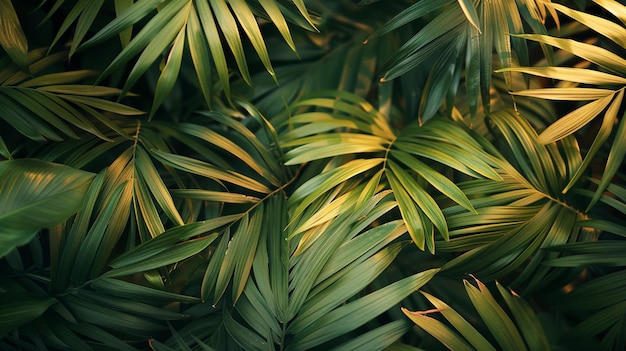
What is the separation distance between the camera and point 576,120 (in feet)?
2.60

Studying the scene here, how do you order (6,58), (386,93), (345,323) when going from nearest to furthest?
1. (345,323)
2. (6,58)
3. (386,93)

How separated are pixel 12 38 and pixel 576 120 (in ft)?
2.83

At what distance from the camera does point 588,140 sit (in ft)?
3.68

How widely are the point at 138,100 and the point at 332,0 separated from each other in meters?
0.45

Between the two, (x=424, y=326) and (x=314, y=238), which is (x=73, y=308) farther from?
(x=424, y=326)

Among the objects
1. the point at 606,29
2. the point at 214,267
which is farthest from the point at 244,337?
the point at 606,29

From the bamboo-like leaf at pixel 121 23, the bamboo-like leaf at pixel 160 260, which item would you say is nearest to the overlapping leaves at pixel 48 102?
the bamboo-like leaf at pixel 121 23

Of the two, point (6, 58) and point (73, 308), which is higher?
point (6, 58)

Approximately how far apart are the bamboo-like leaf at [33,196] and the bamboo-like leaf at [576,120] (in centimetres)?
66

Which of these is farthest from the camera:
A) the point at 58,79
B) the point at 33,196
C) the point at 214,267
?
the point at 58,79

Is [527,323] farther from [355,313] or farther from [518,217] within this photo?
[355,313]

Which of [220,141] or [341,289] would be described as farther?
[220,141]

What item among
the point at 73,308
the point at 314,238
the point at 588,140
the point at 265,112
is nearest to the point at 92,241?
the point at 73,308

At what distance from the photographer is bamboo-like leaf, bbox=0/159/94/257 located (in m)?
0.65
